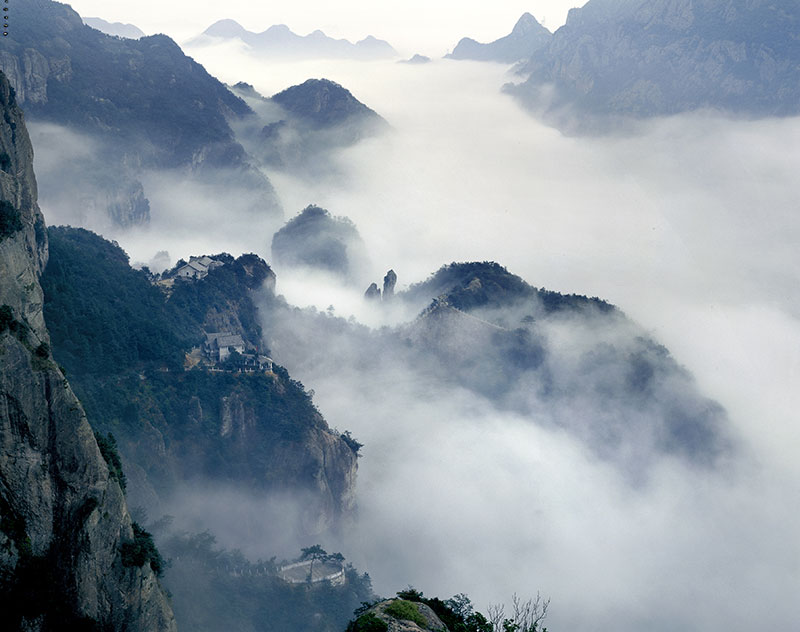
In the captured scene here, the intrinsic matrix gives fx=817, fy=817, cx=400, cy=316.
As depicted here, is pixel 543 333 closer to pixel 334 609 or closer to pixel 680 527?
pixel 680 527

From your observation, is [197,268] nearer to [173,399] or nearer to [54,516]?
[173,399]

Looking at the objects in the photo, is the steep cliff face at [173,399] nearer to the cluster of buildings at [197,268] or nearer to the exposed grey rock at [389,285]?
the cluster of buildings at [197,268]

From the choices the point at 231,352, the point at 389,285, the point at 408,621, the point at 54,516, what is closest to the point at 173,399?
the point at 231,352

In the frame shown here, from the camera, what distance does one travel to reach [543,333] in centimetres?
17200

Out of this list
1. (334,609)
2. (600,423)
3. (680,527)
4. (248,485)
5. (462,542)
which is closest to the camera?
(334,609)

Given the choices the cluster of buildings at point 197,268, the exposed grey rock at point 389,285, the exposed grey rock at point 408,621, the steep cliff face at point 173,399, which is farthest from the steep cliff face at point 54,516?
the exposed grey rock at point 389,285

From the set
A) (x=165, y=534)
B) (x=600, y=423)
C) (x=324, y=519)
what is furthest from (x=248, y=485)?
(x=600, y=423)

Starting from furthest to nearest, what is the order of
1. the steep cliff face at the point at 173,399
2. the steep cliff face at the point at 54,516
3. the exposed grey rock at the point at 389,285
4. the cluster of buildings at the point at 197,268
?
the exposed grey rock at the point at 389,285
the cluster of buildings at the point at 197,268
the steep cliff face at the point at 173,399
the steep cliff face at the point at 54,516

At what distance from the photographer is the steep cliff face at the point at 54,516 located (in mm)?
46344

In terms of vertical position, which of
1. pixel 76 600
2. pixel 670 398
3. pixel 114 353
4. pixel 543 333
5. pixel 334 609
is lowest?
pixel 76 600

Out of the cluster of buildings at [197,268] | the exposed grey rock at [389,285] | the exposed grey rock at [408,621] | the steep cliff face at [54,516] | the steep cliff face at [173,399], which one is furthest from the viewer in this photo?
the exposed grey rock at [389,285]

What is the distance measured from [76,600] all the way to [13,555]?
492cm

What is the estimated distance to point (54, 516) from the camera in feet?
161

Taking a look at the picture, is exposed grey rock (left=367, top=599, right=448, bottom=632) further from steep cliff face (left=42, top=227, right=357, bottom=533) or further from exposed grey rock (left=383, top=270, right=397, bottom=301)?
exposed grey rock (left=383, top=270, right=397, bottom=301)
